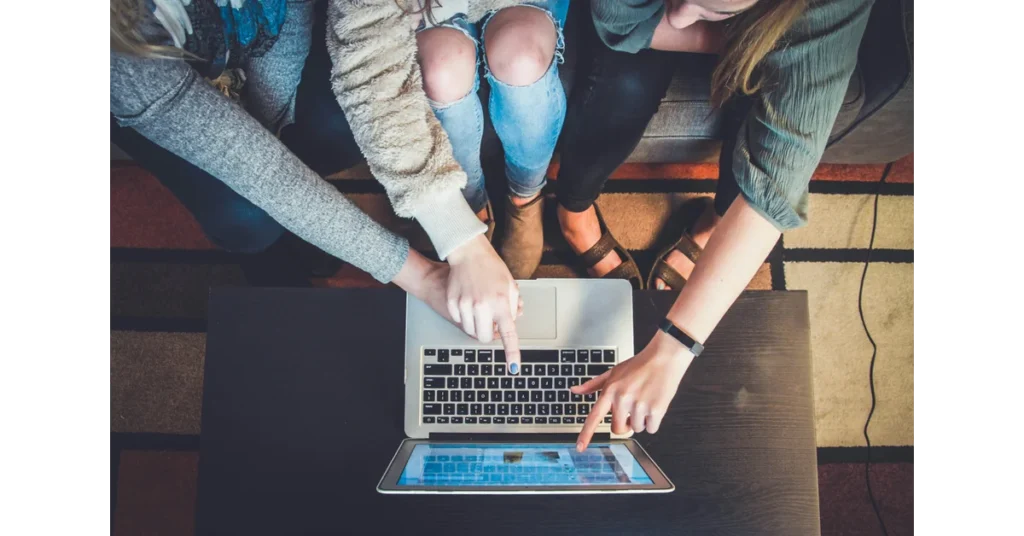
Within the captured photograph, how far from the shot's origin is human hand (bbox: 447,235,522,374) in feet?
2.25

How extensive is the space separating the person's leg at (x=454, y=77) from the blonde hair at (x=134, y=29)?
316 millimetres

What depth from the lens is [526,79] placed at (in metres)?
0.78

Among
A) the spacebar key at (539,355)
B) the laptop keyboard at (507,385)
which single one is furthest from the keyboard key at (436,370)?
the spacebar key at (539,355)

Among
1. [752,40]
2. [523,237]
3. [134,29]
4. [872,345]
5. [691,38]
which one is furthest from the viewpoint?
[872,345]

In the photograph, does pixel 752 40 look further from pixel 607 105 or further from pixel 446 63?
pixel 446 63

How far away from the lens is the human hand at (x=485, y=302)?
0.69 m

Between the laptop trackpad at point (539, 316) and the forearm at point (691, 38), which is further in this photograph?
the forearm at point (691, 38)

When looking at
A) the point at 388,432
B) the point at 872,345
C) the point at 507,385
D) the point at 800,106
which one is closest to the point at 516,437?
the point at 507,385

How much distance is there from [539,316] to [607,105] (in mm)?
415

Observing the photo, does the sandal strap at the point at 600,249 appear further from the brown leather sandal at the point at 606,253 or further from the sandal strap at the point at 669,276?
the sandal strap at the point at 669,276

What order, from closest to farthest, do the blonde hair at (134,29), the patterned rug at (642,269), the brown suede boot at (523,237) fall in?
1. the blonde hair at (134,29)
2. the brown suede boot at (523,237)
3. the patterned rug at (642,269)

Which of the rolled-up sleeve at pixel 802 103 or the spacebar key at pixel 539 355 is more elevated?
the rolled-up sleeve at pixel 802 103

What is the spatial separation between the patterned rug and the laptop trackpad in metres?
0.53
